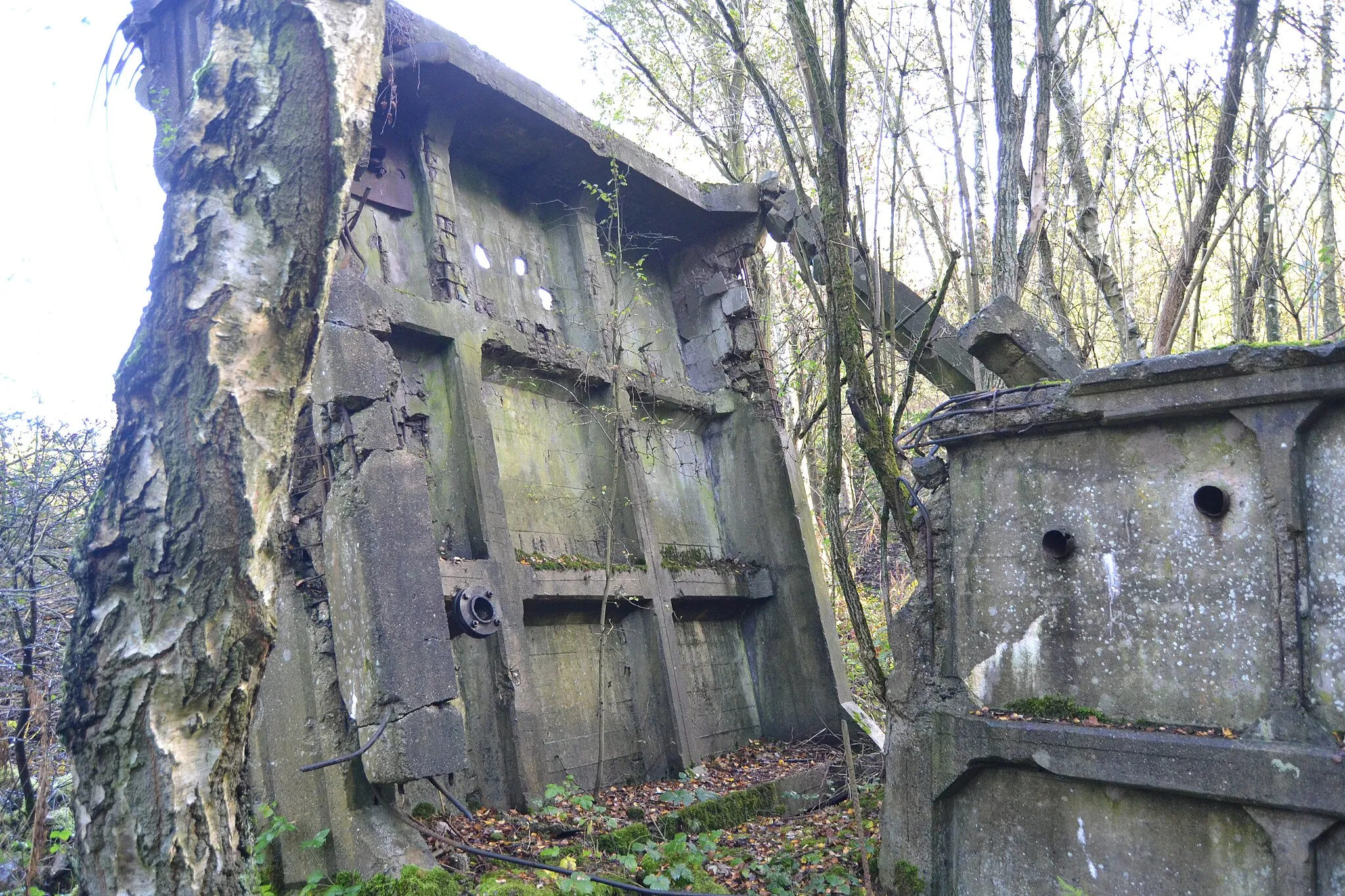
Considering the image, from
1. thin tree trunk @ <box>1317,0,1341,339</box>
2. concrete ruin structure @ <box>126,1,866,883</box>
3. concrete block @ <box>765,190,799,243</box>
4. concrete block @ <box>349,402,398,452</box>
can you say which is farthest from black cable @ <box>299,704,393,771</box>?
thin tree trunk @ <box>1317,0,1341,339</box>

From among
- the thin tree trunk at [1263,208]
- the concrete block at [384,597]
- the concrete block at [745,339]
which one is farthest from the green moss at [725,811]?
the thin tree trunk at [1263,208]

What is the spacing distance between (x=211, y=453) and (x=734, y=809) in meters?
5.96

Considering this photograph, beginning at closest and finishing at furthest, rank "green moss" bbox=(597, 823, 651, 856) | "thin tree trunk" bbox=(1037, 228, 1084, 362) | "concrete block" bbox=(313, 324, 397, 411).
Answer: "concrete block" bbox=(313, 324, 397, 411)
"green moss" bbox=(597, 823, 651, 856)
"thin tree trunk" bbox=(1037, 228, 1084, 362)

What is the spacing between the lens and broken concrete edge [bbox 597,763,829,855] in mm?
6625

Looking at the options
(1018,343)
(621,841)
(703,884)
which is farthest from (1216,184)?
(621,841)

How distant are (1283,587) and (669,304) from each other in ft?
24.6

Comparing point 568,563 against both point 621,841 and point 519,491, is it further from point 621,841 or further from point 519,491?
point 621,841

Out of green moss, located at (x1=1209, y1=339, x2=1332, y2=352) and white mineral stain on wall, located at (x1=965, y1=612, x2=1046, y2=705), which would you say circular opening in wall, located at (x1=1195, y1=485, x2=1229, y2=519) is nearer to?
green moss, located at (x1=1209, y1=339, x2=1332, y2=352)

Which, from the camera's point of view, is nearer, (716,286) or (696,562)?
(696,562)

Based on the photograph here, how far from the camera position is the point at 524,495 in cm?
817

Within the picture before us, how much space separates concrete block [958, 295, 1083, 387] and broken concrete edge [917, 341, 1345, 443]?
39 cm

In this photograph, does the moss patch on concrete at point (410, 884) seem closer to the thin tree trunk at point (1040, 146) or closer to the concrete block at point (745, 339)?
the thin tree trunk at point (1040, 146)

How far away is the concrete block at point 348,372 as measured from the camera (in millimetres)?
5809

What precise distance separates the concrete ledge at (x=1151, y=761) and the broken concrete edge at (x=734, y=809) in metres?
2.31
